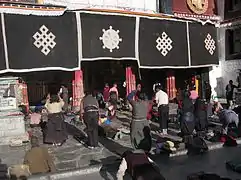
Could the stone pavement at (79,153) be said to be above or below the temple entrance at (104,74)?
below

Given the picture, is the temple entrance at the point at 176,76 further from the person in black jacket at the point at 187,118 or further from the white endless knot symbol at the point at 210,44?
the person in black jacket at the point at 187,118

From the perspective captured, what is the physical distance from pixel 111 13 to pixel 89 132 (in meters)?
6.42

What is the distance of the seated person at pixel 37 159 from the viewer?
7047 mm

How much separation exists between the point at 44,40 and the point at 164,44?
18.4 ft

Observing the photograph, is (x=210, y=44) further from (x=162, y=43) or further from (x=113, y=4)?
(x=113, y=4)

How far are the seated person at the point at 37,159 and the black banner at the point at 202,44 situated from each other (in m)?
11.5

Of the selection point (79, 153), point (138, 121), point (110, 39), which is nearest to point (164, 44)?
point (110, 39)

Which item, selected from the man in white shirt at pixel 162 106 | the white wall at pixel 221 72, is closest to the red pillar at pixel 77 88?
the man in white shirt at pixel 162 106

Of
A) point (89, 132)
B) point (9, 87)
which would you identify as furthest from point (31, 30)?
point (89, 132)

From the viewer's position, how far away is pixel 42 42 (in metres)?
13.0

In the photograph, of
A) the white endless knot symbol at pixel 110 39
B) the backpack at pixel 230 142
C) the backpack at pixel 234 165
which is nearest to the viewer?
the backpack at pixel 234 165

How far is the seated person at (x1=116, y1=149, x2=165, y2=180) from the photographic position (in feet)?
17.7

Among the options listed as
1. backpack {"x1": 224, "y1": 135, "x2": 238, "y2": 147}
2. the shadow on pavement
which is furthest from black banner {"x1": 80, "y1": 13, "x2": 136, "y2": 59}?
backpack {"x1": 224, "y1": 135, "x2": 238, "y2": 147}

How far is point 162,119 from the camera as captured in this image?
37.7 ft
